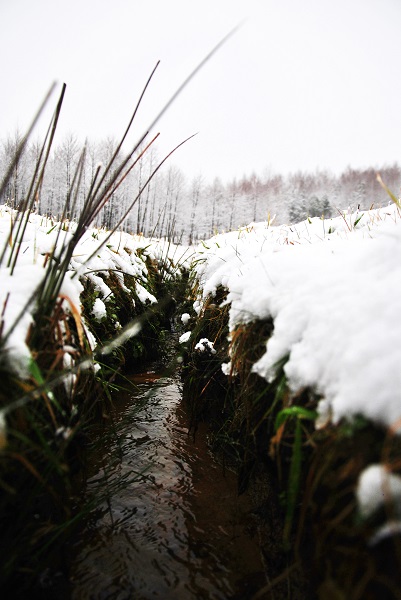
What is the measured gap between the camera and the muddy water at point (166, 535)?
40.0 inches

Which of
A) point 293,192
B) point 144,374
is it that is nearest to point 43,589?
point 144,374

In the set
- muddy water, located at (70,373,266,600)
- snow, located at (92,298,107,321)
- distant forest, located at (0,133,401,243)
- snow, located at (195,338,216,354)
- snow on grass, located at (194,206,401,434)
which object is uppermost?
distant forest, located at (0,133,401,243)

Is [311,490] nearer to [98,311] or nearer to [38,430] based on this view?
[38,430]

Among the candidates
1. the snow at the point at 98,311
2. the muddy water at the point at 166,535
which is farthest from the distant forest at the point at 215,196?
the muddy water at the point at 166,535

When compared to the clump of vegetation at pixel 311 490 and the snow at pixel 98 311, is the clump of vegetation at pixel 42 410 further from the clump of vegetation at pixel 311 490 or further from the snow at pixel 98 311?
the snow at pixel 98 311

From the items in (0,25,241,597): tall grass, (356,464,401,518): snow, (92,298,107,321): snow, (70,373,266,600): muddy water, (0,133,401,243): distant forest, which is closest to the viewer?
(356,464,401,518): snow

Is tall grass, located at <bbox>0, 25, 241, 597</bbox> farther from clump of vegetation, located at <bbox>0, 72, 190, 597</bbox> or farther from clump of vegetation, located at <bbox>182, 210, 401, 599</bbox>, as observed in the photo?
clump of vegetation, located at <bbox>182, 210, 401, 599</bbox>

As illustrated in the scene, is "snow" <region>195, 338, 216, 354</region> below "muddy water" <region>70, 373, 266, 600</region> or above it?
above

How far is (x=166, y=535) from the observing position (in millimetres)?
1226

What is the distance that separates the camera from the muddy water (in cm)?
102

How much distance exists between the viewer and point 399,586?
0.52m

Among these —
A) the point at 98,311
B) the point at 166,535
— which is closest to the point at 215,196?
the point at 98,311

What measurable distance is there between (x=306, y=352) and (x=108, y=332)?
5.76ft

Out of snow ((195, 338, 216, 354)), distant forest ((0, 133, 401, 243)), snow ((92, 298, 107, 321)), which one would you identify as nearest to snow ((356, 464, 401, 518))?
snow ((195, 338, 216, 354))
